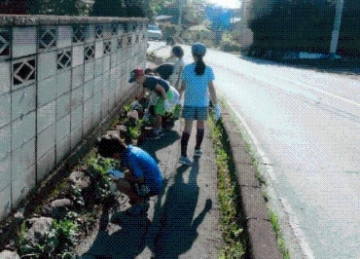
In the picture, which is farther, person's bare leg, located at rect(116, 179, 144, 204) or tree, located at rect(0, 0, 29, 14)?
tree, located at rect(0, 0, 29, 14)

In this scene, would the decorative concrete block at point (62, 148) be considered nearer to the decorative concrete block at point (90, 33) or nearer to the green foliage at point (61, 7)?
the decorative concrete block at point (90, 33)

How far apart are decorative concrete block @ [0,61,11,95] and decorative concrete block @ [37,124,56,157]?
104 cm

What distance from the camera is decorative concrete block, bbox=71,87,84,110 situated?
5808 mm

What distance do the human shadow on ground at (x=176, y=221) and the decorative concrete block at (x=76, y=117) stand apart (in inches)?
62.6

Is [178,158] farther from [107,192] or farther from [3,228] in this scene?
[3,228]

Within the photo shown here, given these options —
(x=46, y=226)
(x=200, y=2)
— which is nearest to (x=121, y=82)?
(x=46, y=226)

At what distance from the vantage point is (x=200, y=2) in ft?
289

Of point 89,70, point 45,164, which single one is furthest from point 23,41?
point 89,70

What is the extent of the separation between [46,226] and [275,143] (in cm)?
554

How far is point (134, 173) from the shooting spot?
15.8 ft

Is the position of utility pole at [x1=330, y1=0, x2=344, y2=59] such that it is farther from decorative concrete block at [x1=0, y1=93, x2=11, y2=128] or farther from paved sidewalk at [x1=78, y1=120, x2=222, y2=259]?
decorative concrete block at [x1=0, y1=93, x2=11, y2=128]

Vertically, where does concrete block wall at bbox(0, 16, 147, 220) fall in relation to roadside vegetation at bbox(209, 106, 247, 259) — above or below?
above

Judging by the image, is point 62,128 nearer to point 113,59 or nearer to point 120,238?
point 120,238

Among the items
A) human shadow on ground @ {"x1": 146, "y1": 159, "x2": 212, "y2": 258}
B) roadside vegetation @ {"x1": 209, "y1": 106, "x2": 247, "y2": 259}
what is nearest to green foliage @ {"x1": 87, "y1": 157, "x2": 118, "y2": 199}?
human shadow on ground @ {"x1": 146, "y1": 159, "x2": 212, "y2": 258}
